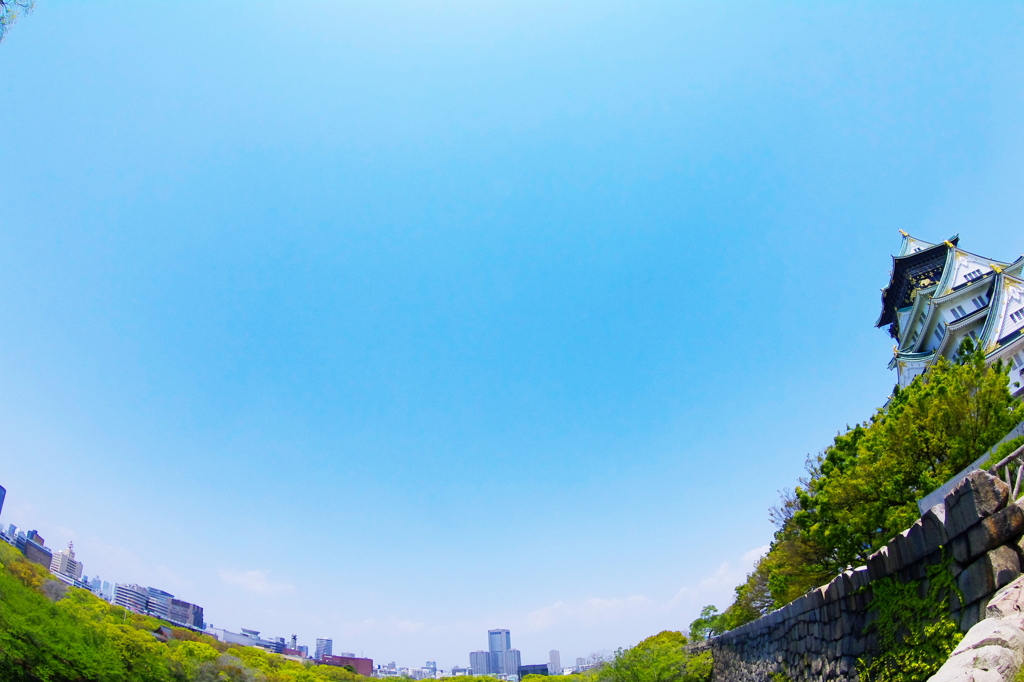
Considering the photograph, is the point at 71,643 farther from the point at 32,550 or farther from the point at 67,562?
the point at 67,562

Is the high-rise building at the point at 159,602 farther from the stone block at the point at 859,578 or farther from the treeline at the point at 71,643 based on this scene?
the stone block at the point at 859,578

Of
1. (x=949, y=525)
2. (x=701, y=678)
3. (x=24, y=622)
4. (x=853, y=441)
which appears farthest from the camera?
(x=24, y=622)

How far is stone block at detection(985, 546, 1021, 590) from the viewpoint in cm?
421

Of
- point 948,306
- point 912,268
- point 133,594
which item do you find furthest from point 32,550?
point 133,594

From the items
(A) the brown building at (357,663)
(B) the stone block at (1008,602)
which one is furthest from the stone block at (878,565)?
(A) the brown building at (357,663)

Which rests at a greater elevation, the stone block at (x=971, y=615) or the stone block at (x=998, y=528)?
the stone block at (x=998, y=528)

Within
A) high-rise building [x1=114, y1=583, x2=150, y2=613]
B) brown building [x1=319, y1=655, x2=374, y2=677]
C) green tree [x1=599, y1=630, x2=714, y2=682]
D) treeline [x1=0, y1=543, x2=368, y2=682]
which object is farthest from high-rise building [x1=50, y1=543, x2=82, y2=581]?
green tree [x1=599, y1=630, x2=714, y2=682]

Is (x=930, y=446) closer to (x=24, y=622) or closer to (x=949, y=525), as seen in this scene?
(x=949, y=525)

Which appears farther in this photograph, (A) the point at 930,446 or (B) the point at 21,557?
(B) the point at 21,557

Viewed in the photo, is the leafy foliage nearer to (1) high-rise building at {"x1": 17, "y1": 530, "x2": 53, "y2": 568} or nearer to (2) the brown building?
(1) high-rise building at {"x1": 17, "y1": 530, "x2": 53, "y2": 568}

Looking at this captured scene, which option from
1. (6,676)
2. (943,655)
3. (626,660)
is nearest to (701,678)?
(626,660)

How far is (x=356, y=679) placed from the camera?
228 feet

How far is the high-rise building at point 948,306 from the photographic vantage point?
31078mm

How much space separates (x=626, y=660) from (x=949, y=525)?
3214cm
